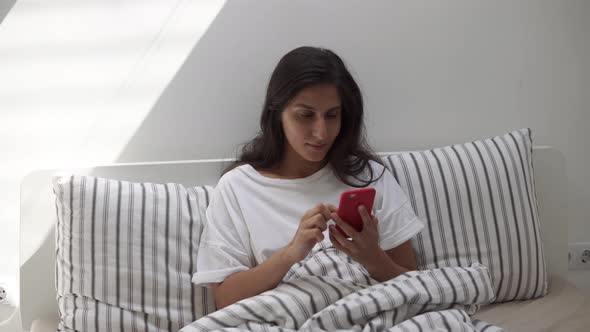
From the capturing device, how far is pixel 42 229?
6.19 ft

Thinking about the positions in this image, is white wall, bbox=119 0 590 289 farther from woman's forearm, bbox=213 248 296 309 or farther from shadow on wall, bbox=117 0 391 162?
woman's forearm, bbox=213 248 296 309

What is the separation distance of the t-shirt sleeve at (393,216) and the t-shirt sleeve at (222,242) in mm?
318

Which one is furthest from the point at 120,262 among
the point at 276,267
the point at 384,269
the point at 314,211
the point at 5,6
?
the point at 5,6

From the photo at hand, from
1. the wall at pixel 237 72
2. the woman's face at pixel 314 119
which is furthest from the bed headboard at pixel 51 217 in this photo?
the woman's face at pixel 314 119

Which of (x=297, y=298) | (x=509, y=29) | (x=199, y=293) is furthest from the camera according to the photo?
(x=509, y=29)

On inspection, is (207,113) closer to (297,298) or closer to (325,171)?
(325,171)

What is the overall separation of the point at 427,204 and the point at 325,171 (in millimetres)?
303

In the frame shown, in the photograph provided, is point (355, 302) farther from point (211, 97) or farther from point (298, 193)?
point (211, 97)

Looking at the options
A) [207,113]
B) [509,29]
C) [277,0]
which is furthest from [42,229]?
[509,29]

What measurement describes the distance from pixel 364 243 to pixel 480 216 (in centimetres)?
47

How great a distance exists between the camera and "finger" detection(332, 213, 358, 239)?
61.3 inches

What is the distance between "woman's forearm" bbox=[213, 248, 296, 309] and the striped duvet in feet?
0.10

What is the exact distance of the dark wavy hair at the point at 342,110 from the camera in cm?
175

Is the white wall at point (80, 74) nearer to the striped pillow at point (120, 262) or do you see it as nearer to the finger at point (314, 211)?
the striped pillow at point (120, 262)
